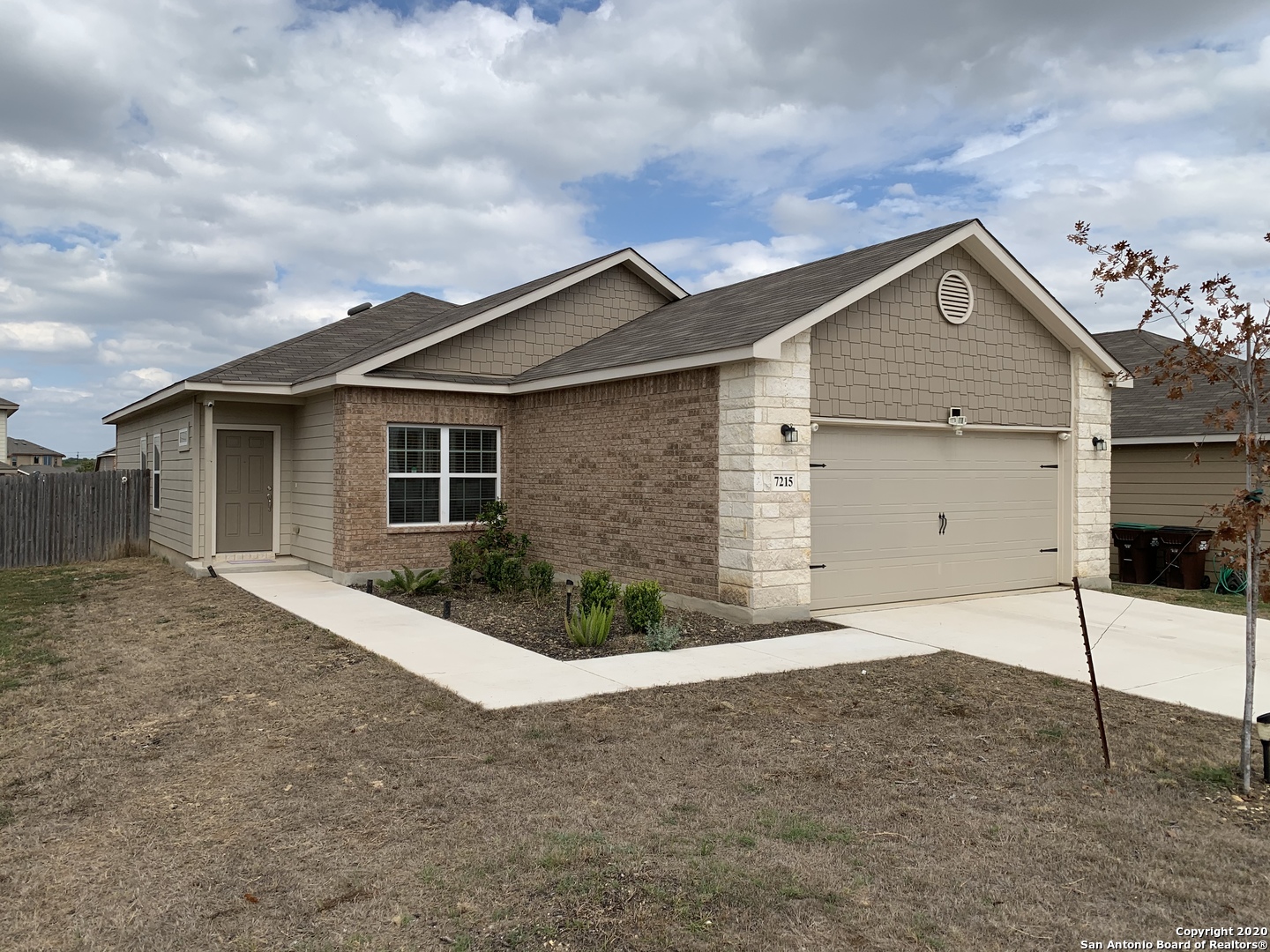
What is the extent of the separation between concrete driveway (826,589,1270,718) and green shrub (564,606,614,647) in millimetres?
3015

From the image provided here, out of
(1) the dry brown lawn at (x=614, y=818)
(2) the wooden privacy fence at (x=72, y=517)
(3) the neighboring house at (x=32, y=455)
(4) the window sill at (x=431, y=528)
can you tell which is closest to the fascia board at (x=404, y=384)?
(4) the window sill at (x=431, y=528)

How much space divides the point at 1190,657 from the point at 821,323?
203 inches

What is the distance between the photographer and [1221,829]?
188 inches

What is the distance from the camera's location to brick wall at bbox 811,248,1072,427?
37.2ft

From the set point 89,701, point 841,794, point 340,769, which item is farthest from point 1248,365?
point 89,701

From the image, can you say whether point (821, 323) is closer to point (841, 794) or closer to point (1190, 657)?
point (1190, 657)

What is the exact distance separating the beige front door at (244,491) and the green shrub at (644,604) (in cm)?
866

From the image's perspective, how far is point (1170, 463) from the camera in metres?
16.0

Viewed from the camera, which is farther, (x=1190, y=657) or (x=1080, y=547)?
(x=1080, y=547)

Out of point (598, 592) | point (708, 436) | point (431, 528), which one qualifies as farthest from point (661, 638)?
point (431, 528)

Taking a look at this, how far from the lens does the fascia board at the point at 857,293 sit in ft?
33.6

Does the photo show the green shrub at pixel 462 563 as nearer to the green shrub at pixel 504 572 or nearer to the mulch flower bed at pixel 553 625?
the green shrub at pixel 504 572

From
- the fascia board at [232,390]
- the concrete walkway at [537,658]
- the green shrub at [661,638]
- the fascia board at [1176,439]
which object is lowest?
the concrete walkway at [537,658]

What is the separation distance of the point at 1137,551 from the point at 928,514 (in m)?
5.73
